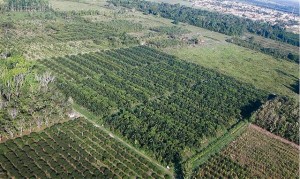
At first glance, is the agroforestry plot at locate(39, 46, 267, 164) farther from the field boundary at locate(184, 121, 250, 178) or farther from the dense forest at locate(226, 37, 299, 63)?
the dense forest at locate(226, 37, 299, 63)

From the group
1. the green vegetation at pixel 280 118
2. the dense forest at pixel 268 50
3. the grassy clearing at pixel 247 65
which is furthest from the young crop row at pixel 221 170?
the dense forest at pixel 268 50

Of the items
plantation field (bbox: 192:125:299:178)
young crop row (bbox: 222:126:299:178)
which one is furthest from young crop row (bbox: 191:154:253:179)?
young crop row (bbox: 222:126:299:178)

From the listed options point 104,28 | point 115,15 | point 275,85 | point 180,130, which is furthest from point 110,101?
point 115,15

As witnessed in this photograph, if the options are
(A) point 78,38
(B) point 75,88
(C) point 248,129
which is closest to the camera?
(C) point 248,129

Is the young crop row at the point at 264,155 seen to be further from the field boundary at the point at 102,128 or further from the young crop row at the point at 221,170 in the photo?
the field boundary at the point at 102,128

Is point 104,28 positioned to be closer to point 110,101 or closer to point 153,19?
point 153,19

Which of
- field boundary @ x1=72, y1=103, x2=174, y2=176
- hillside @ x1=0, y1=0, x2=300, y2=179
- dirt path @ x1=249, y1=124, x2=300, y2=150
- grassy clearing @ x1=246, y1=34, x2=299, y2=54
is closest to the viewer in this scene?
hillside @ x1=0, y1=0, x2=300, y2=179

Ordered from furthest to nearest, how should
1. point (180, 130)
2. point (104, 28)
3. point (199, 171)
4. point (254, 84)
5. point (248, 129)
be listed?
point (104, 28)
point (254, 84)
point (248, 129)
point (180, 130)
point (199, 171)

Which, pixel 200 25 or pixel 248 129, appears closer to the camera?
pixel 248 129
